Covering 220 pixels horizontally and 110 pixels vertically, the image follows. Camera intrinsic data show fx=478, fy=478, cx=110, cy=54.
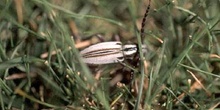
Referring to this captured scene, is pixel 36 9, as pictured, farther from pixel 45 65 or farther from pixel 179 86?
pixel 179 86

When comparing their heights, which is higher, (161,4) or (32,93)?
(161,4)

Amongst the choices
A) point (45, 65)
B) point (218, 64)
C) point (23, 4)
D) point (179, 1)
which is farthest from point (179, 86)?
point (23, 4)

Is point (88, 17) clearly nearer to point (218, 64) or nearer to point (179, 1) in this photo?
point (179, 1)

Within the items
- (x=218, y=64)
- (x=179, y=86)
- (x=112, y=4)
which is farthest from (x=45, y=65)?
(x=218, y=64)

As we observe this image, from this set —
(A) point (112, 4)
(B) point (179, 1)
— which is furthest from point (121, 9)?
(B) point (179, 1)

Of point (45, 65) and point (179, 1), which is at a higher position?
point (179, 1)
